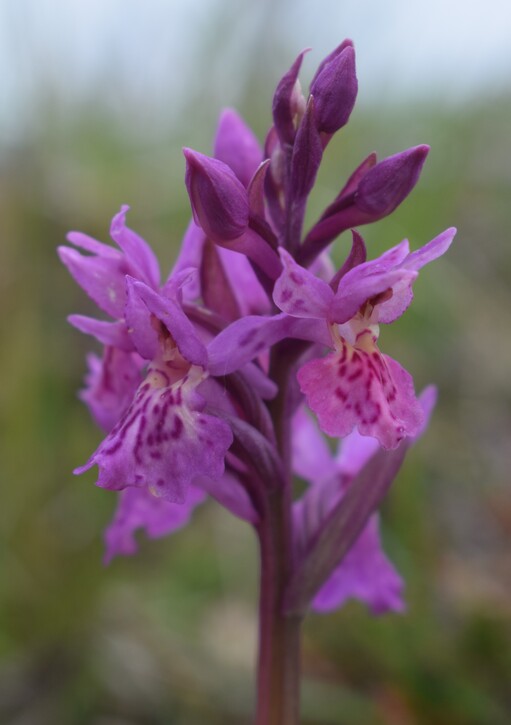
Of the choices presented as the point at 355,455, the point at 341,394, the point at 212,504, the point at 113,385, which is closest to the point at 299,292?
the point at 341,394

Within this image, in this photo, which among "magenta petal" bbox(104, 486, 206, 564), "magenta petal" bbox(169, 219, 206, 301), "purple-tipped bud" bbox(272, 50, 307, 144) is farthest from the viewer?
"magenta petal" bbox(104, 486, 206, 564)

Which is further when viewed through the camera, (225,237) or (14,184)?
(14,184)

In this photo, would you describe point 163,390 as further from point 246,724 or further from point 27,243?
point 27,243

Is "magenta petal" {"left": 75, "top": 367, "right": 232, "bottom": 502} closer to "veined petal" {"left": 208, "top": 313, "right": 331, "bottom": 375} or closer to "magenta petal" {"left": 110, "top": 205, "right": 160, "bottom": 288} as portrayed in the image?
"veined petal" {"left": 208, "top": 313, "right": 331, "bottom": 375}

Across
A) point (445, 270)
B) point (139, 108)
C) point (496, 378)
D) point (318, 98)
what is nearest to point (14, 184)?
point (139, 108)

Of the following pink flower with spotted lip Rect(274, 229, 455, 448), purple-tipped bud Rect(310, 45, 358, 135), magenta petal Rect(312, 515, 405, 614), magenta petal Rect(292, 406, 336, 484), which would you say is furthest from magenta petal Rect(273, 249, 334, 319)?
magenta petal Rect(312, 515, 405, 614)
